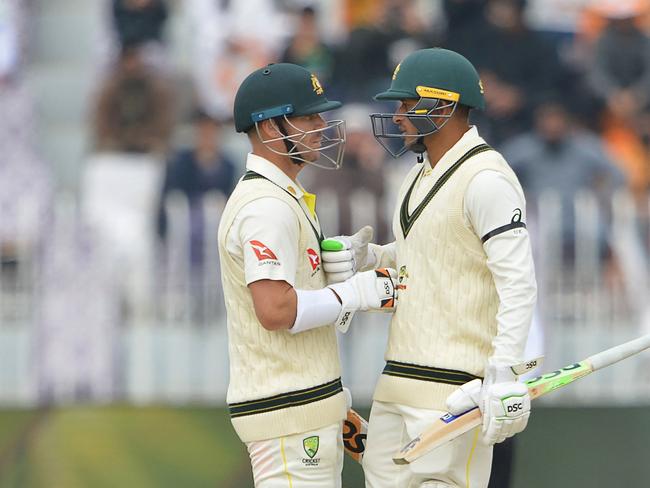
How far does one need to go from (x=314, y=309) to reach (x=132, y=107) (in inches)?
217

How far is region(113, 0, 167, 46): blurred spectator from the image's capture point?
9.34 m

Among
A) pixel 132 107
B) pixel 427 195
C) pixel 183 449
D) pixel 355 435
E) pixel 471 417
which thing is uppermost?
pixel 132 107

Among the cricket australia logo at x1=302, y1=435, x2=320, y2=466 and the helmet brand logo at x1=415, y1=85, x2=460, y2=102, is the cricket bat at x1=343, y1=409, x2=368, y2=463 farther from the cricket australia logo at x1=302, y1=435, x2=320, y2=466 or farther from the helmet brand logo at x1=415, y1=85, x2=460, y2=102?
the helmet brand logo at x1=415, y1=85, x2=460, y2=102

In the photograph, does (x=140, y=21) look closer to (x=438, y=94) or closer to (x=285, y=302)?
(x=438, y=94)

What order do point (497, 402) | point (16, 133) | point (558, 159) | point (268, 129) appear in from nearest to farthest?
point (497, 402) → point (268, 129) → point (558, 159) → point (16, 133)

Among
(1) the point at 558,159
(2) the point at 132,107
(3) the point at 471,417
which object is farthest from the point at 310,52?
(3) the point at 471,417

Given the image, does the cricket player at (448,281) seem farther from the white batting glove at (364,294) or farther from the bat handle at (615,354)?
the bat handle at (615,354)

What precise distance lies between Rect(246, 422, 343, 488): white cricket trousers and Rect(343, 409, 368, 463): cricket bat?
39 cm

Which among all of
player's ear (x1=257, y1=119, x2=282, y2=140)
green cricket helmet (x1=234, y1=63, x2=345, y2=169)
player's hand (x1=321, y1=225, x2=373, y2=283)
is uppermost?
green cricket helmet (x1=234, y1=63, x2=345, y2=169)

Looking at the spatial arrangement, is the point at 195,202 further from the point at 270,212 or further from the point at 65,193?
the point at 270,212

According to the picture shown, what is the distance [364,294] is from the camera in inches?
163

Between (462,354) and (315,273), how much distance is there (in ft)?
1.78

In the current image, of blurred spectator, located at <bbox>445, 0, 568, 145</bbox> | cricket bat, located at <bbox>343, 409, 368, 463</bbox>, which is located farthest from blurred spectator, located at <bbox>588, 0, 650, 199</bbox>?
cricket bat, located at <bbox>343, 409, 368, 463</bbox>

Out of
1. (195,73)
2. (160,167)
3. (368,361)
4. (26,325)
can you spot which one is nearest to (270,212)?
(368,361)
